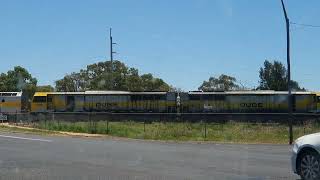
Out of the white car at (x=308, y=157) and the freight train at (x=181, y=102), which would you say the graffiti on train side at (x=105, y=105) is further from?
the white car at (x=308, y=157)

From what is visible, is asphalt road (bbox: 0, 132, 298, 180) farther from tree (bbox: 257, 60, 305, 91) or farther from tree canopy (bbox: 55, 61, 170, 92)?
tree (bbox: 257, 60, 305, 91)

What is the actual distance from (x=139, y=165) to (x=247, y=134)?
2286cm

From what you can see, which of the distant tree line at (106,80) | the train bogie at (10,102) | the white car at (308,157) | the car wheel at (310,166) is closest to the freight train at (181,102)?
the train bogie at (10,102)

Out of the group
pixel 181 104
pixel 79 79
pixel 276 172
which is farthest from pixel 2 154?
pixel 79 79

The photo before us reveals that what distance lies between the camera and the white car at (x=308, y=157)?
1194 centimetres

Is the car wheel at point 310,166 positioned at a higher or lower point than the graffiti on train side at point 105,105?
lower

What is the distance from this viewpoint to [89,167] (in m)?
15.9

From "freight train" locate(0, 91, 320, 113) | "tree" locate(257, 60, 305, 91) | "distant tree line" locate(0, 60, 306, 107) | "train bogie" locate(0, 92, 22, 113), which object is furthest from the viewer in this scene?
"tree" locate(257, 60, 305, 91)

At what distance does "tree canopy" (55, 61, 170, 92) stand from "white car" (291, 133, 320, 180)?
372 feet

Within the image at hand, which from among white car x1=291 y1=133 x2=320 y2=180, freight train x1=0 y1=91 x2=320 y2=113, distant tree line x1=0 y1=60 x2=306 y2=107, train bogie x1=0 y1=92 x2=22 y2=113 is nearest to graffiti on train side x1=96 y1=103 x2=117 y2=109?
freight train x1=0 y1=91 x2=320 y2=113

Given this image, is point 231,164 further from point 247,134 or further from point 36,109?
point 36,109

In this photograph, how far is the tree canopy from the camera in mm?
130125

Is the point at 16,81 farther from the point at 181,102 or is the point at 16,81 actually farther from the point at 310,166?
the point at 310,166

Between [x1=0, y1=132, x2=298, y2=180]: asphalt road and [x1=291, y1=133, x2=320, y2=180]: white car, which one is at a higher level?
[x1=291, y1=133, x2=320, y2=180]: white car
